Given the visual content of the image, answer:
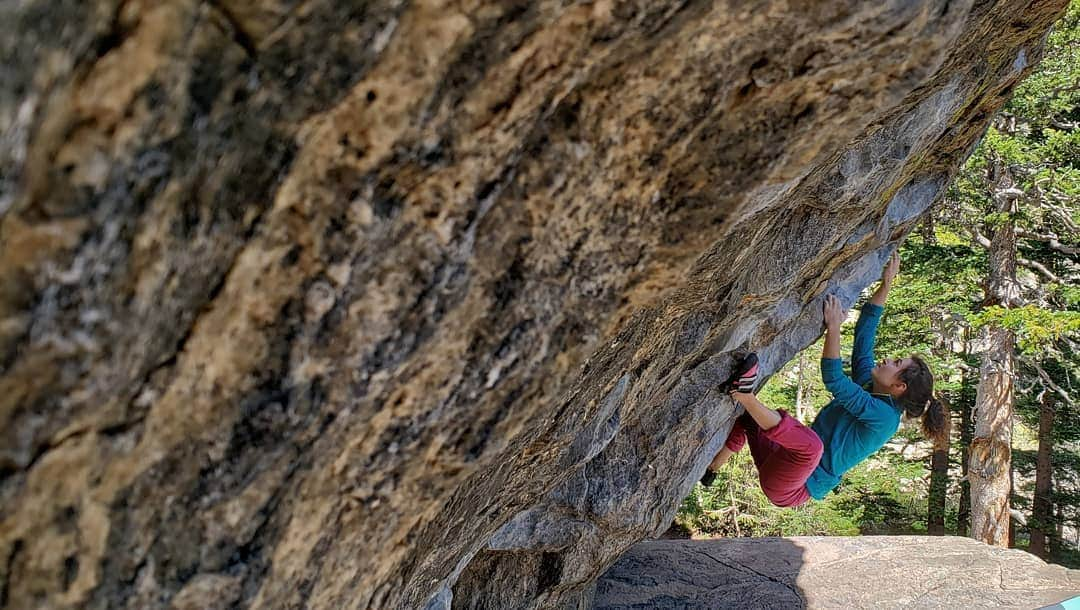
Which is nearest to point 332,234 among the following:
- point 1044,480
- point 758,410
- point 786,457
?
point 758,410

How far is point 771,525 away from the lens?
14.1 metres

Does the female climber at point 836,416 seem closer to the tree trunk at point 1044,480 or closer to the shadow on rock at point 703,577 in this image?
the shadow on rock at point 703,577

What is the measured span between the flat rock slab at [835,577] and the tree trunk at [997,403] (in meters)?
3.72

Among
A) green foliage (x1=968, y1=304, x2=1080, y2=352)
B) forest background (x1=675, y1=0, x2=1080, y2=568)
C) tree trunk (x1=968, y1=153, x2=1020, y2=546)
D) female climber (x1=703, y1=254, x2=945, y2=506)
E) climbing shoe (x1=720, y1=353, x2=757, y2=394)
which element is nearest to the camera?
climbing shoe (x1=720, y1=353, x2=757, y2=394)

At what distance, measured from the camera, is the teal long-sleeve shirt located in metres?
5.93

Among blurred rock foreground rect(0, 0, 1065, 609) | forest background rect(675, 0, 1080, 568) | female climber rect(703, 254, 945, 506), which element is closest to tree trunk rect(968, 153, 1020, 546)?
forest background rect(675, 0, 1080, 568)

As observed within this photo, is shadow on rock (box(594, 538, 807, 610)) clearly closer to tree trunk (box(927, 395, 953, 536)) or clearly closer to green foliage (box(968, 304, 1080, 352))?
green foliage (box(968, 304, 1080, 352))

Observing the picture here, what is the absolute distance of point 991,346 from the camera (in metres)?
11.7

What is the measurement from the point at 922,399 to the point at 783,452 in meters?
1.23

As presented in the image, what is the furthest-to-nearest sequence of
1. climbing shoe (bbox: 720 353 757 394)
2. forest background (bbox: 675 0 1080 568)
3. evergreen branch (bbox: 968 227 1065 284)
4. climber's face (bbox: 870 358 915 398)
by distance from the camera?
evergreen branch (bbox: 968 227 1065 284) < forest background (bbox: 675 0 1080 568) < climber's face (bbox: 870 358 915 398) < climbing shoe (bbox: 720 353 757 394)

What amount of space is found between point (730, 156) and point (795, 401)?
45.8 feet

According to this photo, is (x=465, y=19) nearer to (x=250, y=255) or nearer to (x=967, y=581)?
(x=250, y=255)

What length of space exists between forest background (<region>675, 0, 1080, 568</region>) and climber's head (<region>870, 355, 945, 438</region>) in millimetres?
4629

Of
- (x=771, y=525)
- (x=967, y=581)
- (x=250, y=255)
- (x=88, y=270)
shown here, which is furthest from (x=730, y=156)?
(x=771, y=525)
